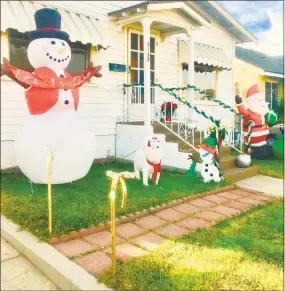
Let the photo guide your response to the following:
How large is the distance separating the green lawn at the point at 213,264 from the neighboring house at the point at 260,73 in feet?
44.7

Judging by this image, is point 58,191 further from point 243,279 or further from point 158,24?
point 158,24

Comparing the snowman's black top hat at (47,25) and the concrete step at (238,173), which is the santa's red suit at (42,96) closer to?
the snowman's black top hat at (47,25)

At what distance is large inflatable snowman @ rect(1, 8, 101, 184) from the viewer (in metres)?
4.74

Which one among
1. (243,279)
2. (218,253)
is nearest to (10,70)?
(218,253)

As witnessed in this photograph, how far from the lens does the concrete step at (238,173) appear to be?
658 cm

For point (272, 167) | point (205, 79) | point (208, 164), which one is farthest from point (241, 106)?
point (208, 164)

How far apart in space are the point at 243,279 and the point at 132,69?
6.94 meters

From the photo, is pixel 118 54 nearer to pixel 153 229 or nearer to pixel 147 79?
pixel 147 79

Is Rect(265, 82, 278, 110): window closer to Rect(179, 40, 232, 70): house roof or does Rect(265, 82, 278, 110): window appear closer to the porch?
Result: Rect(179, 40, 232, 70): house roof

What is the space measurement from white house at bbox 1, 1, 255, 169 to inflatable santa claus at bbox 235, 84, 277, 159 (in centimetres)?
152

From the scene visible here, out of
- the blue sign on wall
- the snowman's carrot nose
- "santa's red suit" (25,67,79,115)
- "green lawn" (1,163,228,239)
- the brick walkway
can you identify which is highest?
the blue sign on wall

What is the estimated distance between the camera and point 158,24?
865 cm

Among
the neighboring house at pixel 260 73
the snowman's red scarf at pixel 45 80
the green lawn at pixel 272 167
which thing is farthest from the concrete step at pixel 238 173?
the neighboring house at pixel 260 73

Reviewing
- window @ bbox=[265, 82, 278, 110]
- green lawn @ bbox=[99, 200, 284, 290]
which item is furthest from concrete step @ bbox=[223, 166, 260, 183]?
window @ bbox=[265, 82, 278, 110]
